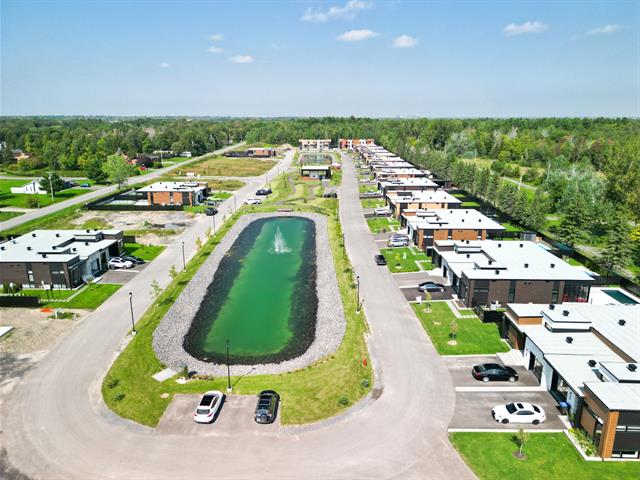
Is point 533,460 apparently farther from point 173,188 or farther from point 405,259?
point 173,188

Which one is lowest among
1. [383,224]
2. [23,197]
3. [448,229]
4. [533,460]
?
[533,460]

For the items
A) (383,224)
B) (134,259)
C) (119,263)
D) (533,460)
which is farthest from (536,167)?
(533,460)

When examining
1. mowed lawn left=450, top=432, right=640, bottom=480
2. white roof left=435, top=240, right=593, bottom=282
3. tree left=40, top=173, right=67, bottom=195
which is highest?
tree left=40, top=173, right=67, bottom=195

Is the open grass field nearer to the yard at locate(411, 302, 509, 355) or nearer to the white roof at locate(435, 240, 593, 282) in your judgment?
the yard at locate(411, 302, 509, 355)

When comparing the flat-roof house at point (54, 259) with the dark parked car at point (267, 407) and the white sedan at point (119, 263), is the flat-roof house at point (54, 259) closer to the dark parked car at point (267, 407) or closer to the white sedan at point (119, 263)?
the white sedan at point (119, 263)

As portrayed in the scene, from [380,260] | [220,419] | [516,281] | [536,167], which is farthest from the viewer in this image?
[536,167]

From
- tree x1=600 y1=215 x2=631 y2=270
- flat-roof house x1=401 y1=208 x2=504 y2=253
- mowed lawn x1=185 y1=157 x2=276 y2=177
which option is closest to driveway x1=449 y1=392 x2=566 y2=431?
flat-roof house x1=401 y1=208 x2=504 y2=253

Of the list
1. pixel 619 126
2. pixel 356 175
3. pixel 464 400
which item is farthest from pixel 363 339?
pixel 619 126

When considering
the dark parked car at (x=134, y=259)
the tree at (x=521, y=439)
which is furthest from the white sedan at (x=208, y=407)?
the dark parked car at (x=134, y=259)

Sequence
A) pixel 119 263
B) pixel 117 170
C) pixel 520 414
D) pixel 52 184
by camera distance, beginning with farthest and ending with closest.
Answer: pixel 117 170
pixel 52 184
pixel 119 263
pixel 520 414
